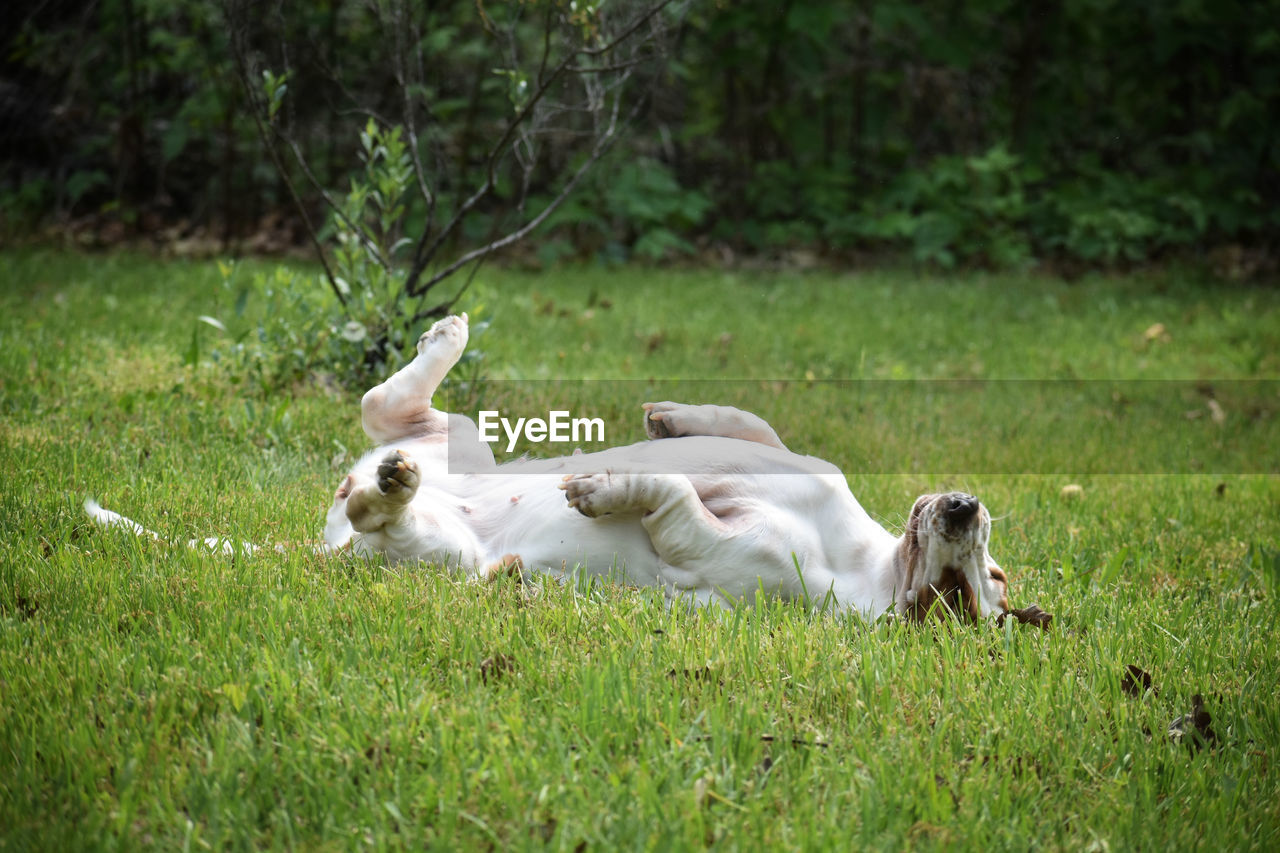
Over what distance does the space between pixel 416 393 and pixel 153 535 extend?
765 mm

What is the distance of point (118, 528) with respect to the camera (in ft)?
8.82

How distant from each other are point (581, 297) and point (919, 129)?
5941 millimetres

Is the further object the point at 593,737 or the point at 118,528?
the point at 118,528

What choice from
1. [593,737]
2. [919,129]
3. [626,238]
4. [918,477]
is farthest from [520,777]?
[919,129]

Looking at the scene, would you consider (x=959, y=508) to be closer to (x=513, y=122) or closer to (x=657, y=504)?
(x=657, y=504)

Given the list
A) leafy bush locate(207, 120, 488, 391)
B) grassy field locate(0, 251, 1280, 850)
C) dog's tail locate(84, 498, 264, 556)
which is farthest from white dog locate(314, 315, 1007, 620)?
leafy bush locate(207, 120, 488, 391)

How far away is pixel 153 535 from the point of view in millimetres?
2707

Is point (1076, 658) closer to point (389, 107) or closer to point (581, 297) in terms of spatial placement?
point (581, 297)

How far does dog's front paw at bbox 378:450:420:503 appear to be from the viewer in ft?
7.74

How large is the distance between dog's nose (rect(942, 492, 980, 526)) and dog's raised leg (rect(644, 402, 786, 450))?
0.72 metres

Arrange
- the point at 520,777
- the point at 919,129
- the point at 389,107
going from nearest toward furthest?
the point at 520,777
the point at 389,107
the point at 919,129

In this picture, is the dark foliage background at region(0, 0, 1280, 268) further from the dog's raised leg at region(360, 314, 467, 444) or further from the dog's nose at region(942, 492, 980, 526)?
the dog's nose at region(942, 492, 980, 526)

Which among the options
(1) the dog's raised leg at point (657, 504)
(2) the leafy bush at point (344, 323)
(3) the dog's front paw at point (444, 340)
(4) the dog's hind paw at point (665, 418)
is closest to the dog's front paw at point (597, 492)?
(1) the dog's raised leg at point (657, 504)

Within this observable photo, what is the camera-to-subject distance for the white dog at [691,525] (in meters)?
Result: 2.42
